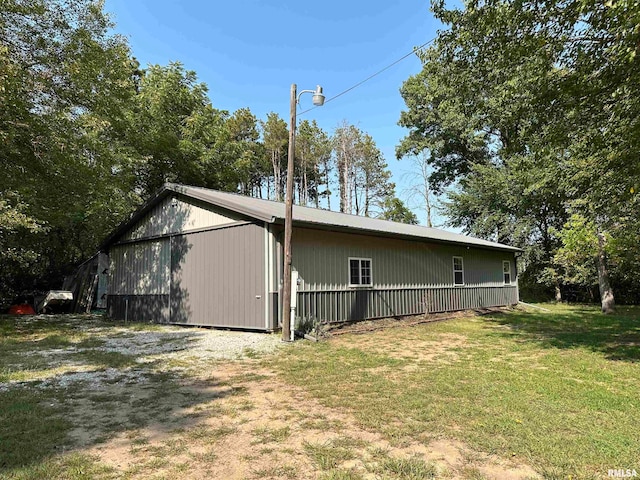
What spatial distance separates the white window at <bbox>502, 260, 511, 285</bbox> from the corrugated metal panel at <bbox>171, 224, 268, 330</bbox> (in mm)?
13584

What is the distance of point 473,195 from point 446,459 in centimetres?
2476

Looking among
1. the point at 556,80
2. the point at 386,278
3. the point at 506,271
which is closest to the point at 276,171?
the point at 506,271

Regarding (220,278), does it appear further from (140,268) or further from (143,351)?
(140,268)

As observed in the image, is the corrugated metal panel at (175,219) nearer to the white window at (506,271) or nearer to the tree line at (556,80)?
the tree line at (556,80)

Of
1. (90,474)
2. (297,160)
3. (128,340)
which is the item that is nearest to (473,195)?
(297,160)

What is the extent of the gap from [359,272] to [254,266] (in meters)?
3.45

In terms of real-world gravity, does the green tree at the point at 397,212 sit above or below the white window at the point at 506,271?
above

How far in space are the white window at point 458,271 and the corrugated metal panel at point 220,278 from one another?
8.93 m

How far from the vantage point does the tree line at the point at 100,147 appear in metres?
11.2

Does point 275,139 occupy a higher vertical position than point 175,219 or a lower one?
higher

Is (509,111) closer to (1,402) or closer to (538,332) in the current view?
(538,332)

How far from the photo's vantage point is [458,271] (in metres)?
16.1

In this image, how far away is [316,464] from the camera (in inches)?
120

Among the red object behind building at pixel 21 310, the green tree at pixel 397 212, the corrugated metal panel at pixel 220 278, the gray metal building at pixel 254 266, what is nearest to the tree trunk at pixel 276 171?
the green tree at pixel 397 212
